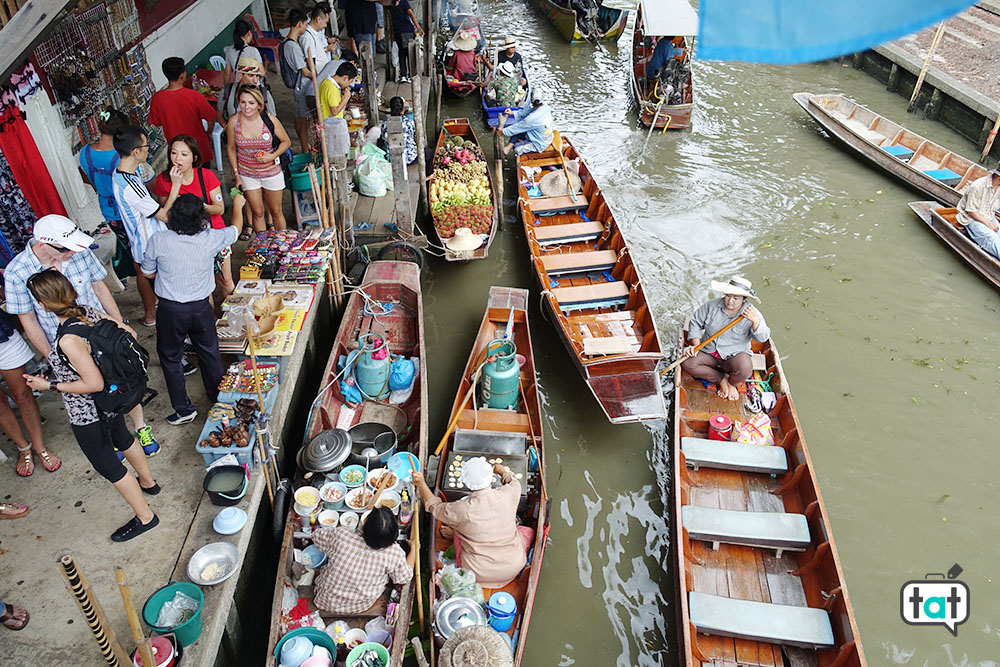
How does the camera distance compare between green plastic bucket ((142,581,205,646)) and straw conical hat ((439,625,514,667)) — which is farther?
straw conical hat ((439,625,514,667))

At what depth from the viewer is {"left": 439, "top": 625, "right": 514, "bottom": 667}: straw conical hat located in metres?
4.32

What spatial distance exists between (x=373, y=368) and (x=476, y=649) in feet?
9.94

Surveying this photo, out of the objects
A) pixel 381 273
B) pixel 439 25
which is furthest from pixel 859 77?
pixel 381 273

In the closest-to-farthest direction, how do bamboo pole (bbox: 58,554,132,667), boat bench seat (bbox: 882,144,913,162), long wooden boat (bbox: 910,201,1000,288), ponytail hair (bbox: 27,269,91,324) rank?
bamboo pole (bbox: 58,554,132,667) < ponytail hair (bbox: 27,269,91,324) < long wooden boat (bbox: 910,201,1000,288) < boat bench seat (bbox: 882,144,913,162)

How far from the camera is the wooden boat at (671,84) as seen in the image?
1364 centimetres

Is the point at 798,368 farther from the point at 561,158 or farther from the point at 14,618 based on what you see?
the point at 14,618

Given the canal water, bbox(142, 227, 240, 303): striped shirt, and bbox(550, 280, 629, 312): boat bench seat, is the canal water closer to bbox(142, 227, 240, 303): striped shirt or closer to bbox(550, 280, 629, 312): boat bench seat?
bbox(550, 280, 629, 312): boat bench seat

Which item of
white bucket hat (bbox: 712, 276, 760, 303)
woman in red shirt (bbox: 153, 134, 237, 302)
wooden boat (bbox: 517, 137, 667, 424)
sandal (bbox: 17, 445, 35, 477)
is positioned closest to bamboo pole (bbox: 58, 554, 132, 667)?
sandal (bbox: 17, 445, 35, 477)

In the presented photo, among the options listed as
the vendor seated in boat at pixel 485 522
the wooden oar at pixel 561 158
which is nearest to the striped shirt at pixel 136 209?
the vendor seated in boat at pixel 485 522

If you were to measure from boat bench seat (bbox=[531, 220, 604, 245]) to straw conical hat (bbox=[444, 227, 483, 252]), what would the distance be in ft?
2.89

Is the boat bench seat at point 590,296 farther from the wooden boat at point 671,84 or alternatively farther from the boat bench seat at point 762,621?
the wooden boat at point 671,84

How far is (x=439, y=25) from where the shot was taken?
19.6m

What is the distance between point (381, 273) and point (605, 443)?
332 centimetres

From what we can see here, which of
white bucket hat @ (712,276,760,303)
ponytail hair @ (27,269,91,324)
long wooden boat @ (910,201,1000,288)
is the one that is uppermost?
ponytail hair @ (27,269,91,324)
